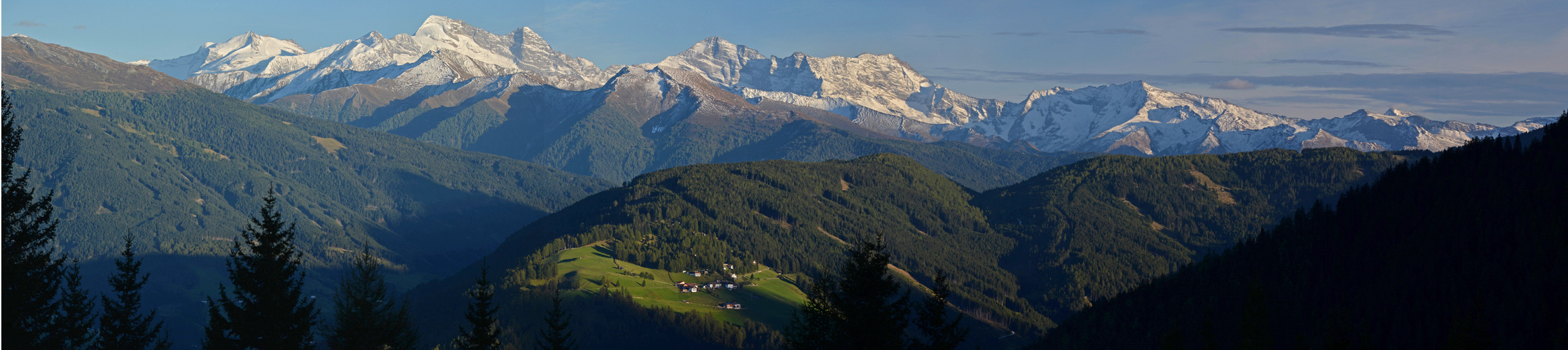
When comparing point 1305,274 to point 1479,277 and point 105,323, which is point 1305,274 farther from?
point 105,323

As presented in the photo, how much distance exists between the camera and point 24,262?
4150cm

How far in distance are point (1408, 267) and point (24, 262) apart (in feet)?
532

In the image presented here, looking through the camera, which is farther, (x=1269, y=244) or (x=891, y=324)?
(x=1269, y=244)

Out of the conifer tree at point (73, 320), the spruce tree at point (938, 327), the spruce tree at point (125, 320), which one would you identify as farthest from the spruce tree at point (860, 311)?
the conifer tree at point (73, 320)

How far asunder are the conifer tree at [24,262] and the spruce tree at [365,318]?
467 inches

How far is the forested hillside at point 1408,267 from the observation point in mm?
125375

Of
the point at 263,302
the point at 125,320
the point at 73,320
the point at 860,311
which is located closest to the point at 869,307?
the point at 860,311

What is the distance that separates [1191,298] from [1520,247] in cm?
5399

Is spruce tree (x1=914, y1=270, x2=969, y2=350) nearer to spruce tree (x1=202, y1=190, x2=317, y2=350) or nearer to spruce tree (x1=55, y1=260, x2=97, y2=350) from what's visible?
spruce tree (x1=202, y1=190, x2=317, y2=350)

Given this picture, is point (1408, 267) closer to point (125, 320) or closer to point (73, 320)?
point (125, 320)

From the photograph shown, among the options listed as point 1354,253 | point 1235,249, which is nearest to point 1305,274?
point 1354,253

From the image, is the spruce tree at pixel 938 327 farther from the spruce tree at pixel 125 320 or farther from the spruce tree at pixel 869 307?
the spruce tree at pixel 125 320

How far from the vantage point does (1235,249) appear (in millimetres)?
197000

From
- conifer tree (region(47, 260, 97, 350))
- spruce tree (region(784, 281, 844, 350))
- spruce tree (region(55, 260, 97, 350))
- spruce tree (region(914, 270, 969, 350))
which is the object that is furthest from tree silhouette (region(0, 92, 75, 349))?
spruce tree (region(914, 270, 969, 350))
